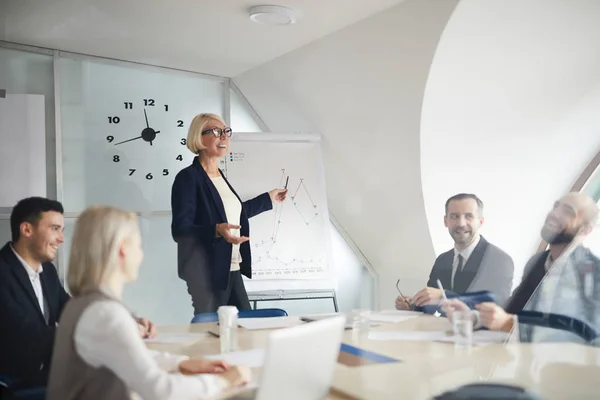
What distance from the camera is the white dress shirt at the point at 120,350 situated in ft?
3.48

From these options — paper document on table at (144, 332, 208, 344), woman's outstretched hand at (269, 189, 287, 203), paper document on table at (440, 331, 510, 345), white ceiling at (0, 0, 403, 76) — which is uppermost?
white ceiling at (0, 0, 403, 76)

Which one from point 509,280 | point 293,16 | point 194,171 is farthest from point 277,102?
point 509,280

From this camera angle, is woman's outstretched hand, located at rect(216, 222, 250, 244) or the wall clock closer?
woman's outstretched hand, located at rect(216, 222, 250, 244)

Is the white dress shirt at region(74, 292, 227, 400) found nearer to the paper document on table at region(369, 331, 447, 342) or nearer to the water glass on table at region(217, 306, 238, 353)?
the water glass on table at region(217, 306, 238, 353)

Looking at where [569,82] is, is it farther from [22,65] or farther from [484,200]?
[22,65]

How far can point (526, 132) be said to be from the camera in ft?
9.89

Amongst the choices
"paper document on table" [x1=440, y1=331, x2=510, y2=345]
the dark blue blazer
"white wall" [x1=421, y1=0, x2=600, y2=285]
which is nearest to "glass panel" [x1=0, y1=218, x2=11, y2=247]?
the dark blue blazer

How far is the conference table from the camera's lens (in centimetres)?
127

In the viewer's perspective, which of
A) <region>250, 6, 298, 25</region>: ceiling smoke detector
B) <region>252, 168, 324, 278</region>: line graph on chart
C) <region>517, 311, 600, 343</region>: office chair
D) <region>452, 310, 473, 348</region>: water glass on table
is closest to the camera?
<region>452, 310, 473, 348</region>: water glass on table

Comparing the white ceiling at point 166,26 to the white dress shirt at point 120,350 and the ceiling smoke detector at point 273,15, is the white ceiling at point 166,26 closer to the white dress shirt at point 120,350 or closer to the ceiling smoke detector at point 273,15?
the ceiling smoke detector at point 273,15

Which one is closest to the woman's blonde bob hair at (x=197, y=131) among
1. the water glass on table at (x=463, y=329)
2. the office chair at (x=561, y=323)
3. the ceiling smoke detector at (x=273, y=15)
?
the ceiling smoke detector at (x=273, y=15)

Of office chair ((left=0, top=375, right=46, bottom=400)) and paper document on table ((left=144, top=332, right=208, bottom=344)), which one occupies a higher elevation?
paper document on table ((left=144, top=332, right=208, bottom=344))

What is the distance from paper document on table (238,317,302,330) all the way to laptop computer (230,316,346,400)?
807 millimetres

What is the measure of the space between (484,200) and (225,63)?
73.3 inches
